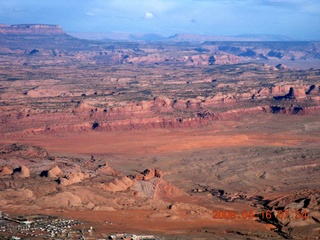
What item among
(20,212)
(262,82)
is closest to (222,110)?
(262,82)

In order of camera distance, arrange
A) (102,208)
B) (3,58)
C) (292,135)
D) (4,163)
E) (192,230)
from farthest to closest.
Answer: (3,58), (292,135), (4,163), (102,208), (192,230)

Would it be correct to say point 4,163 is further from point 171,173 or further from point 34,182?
point 171,173

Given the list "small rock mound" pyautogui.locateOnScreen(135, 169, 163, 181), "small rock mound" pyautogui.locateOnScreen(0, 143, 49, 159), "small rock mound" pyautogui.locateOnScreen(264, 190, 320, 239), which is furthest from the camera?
"small rock mound" pyautogui.locateOnScreen(0, 143, 49, 159)
